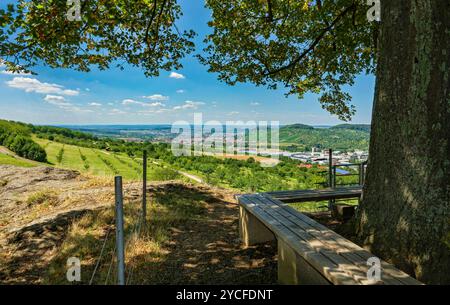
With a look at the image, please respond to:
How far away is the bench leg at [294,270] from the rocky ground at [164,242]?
40cm

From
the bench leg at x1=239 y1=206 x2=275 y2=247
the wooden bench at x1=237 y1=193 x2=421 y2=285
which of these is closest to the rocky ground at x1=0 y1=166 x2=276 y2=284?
the bench leg at x1=239 y1=206 x2=275 y2=247

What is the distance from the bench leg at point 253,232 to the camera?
4457mm

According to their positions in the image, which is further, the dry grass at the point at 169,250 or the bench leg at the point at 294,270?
the dry grass at the point at 169,250

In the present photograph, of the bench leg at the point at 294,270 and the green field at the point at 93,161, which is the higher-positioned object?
the bench leg at the point at 294,270

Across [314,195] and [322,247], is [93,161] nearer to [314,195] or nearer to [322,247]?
[314,195]

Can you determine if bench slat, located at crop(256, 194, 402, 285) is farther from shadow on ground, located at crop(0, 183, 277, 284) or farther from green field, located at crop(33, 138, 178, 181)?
green field, located at crop(33, 138, 178, 181)

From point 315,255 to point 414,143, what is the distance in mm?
1420

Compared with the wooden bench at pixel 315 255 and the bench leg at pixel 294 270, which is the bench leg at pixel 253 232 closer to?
the wooden bench at pixel 315 255

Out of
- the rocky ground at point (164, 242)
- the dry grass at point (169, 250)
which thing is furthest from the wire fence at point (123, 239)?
the rocky ground at point (164, 242)

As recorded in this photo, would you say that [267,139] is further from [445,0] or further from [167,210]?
[445,0]

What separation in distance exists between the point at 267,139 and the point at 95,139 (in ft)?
103

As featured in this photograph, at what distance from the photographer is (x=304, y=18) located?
24.8ft

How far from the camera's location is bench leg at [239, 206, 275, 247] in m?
4.46
